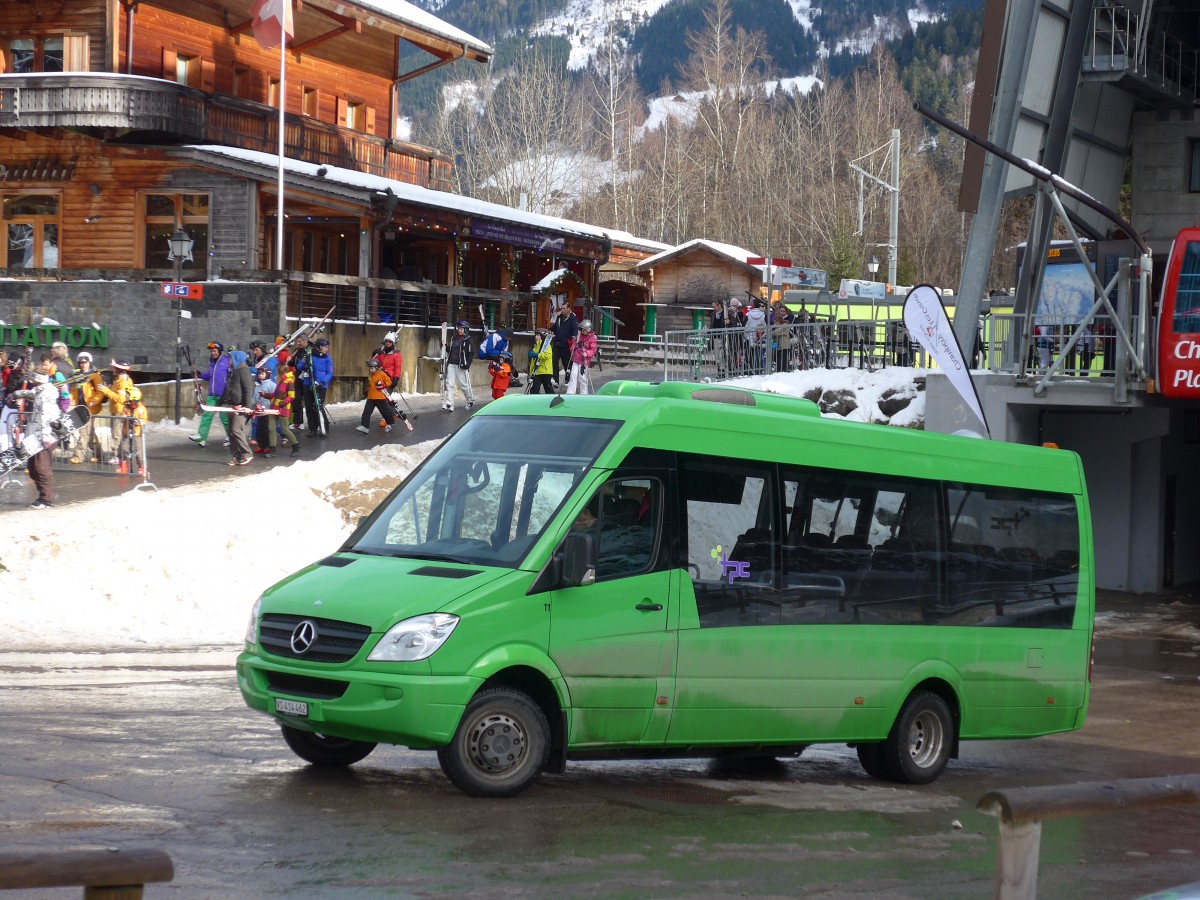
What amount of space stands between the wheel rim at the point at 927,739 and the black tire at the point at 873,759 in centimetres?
26

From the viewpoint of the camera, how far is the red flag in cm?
3700

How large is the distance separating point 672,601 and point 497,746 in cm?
152

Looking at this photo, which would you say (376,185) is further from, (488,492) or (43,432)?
(488,492)

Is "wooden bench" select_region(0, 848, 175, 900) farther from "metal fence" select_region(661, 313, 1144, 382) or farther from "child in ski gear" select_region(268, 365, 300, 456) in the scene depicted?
"metal fence" select_region(661, 313, 1144, 382)

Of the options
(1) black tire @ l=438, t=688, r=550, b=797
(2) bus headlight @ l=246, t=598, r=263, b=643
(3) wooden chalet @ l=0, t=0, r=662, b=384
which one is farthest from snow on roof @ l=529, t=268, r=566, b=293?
(1) black tire @ l=438, t=688, r=550, b=797

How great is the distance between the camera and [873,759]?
11.1m

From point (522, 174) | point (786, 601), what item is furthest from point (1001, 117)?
point (522, 174)

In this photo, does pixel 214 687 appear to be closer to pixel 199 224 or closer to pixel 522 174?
pixel 199 224

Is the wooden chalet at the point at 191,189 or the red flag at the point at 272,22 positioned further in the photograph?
the red flag at the point at 272,22

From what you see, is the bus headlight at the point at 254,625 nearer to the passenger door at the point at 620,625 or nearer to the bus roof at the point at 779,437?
the passenger door at the point at 620,625

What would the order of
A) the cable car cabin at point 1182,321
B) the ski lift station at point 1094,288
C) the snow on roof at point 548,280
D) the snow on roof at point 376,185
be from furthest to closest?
the snow on roof at point 548,280, the snow on roof at point 376,185, the ski lift station at point 1094,288, the cable car cabin at point 1182,321

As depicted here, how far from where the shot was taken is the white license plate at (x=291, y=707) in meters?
8.59

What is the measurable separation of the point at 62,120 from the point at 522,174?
5052 cm

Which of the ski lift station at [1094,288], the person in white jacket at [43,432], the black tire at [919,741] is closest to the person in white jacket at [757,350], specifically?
the ski lift station at [1094,288]
